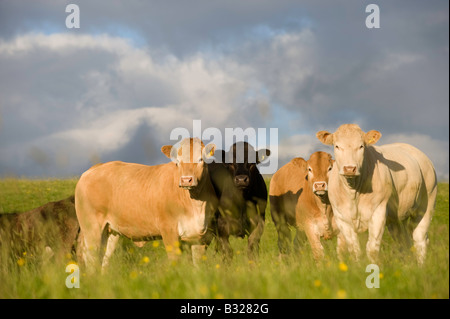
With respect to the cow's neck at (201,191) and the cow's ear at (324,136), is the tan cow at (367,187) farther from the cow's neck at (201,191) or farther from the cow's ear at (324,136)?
the cow's neck at (201,191)

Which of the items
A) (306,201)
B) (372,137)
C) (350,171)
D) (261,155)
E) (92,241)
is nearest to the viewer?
(350,171)

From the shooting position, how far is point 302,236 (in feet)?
40.6

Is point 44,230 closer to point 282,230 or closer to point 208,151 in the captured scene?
point 208,151

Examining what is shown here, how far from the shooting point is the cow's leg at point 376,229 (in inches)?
348

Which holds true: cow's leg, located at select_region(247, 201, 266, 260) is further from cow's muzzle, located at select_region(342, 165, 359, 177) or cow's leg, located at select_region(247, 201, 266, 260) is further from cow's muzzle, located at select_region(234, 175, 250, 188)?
cow's muzzle, located at select_region(342, 165, 359, 177)

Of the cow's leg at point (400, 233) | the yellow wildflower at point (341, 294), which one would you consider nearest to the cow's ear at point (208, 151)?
the cow's leg at point (400, 233)

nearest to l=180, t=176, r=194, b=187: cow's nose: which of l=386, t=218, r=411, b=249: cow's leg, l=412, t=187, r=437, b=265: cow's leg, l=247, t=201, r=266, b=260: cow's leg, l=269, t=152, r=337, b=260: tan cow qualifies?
l=247, t=201, r=266, b=260: cow's leg

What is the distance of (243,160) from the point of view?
1080cm

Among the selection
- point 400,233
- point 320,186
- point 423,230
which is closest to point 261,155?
point 320,186

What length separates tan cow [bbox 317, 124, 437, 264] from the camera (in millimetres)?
8916

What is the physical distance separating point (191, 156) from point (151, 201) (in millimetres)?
1230

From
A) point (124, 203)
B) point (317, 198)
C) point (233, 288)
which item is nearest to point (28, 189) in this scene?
point (124, 203)

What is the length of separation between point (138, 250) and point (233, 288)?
5.73 metres

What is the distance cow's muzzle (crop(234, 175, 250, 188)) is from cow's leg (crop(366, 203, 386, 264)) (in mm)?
2442
